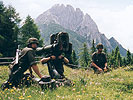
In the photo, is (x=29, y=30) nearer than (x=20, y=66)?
No

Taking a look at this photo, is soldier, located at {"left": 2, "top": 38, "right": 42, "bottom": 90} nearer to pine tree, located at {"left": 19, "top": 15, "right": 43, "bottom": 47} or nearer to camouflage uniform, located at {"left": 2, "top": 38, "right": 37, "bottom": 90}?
camouflage uniform, located at {"left": 2, "top": 38, "right": 37, "bottom": 90}

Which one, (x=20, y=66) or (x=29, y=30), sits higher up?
(x=29, y=30)

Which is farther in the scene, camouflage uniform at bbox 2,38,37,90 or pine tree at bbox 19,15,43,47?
pine tree at bbox 19,15,43,47

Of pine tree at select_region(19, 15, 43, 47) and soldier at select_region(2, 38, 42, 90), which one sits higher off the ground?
pine tree at select_region(19, 15, 43, 47)

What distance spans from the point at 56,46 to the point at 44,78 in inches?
65.0

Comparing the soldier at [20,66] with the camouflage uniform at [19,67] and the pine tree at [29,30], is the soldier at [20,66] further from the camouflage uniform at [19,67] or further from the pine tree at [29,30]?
the pine tree at [29,30]

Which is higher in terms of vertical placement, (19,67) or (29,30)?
(29,30)

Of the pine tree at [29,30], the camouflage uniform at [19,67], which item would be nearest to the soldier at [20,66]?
the camouflage uniform at [19,67]

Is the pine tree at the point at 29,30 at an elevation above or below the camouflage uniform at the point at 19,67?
above

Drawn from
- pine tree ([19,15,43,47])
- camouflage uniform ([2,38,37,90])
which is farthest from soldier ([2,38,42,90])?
pine tree ([19,15,43,47])

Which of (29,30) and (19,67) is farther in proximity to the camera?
(29,30)

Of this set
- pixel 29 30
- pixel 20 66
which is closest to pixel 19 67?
pixel 20 66

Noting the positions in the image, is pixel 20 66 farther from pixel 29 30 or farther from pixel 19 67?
pixel 29 30

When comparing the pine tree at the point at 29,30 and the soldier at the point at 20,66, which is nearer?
the soldier at the point at 20,66
